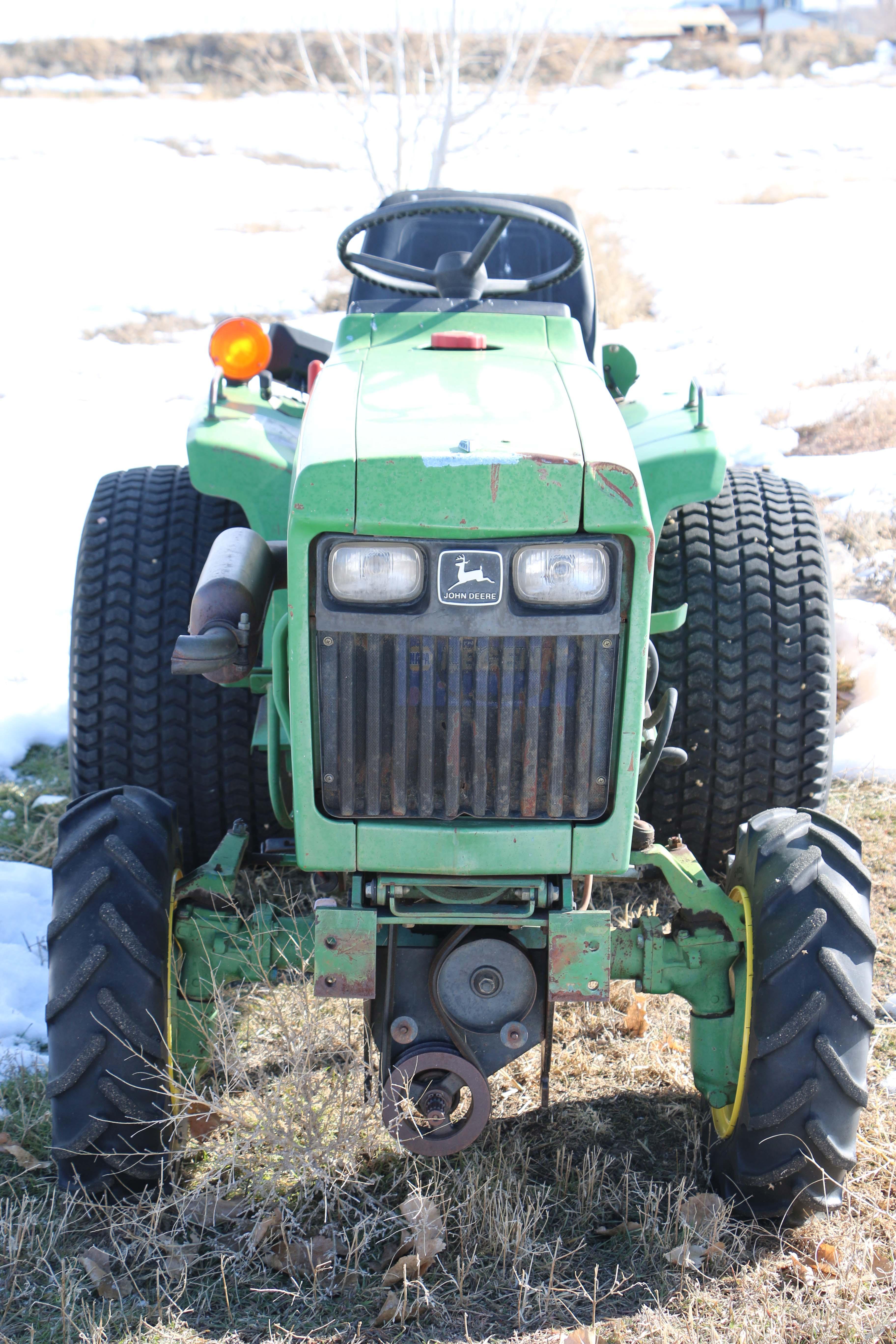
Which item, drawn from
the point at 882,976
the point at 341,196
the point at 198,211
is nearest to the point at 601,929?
the point at 882,976

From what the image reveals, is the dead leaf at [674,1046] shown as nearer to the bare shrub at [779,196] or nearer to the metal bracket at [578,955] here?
the metal bracket at [578,955]

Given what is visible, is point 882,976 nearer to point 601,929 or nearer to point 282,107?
point 601,929

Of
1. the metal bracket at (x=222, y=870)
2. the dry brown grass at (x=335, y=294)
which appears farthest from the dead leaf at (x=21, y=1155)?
the dry brown grass at (x=335, y=294)

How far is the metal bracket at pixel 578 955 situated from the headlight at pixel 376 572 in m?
0.74

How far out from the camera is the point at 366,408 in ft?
8.37

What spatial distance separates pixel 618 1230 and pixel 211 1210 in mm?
866

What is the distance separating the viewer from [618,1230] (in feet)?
8.70

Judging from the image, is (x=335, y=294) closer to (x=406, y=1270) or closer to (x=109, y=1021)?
(x=109, y=1021)

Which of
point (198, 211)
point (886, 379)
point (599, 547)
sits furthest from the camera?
point (198, 211)

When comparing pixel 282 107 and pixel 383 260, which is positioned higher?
pixel 383 260

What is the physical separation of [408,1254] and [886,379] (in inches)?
330

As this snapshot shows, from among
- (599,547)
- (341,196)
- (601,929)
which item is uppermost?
(599,547)

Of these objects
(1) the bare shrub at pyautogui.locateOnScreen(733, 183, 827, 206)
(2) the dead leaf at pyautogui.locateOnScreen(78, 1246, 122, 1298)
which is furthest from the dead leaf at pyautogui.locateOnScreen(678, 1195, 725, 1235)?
(1) the bare shrub at pyautogui.locateOnScreen(733, 183, 827, 206)

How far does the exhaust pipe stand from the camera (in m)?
2.44
